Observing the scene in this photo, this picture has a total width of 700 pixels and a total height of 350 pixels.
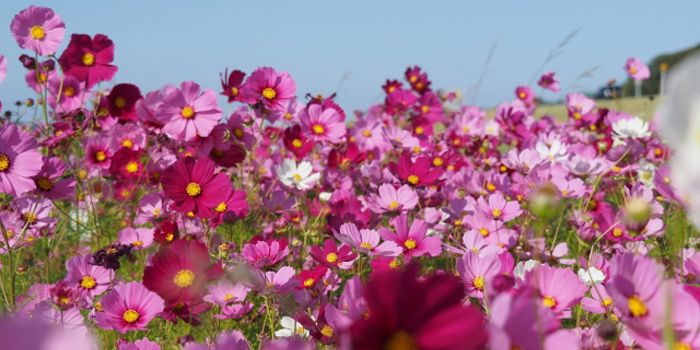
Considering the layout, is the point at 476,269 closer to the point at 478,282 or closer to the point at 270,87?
the point at 478,282

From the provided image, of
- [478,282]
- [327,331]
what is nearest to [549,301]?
[478,282]

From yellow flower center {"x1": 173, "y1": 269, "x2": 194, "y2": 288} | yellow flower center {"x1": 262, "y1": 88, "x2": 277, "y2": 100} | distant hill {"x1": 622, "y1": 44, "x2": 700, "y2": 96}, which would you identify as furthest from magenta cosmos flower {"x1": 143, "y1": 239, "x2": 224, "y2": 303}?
distant hill {"x1": 622, "y1": 44, "x2": 700, "y2": 96}

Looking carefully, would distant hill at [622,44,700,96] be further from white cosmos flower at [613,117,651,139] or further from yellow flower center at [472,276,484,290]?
yellow flower center at [472,276,484,290]

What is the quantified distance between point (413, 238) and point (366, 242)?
143mm

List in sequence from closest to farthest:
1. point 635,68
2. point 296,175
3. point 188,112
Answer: point 188,112, point 296,175, point 635,68

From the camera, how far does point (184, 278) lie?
31.3 inches

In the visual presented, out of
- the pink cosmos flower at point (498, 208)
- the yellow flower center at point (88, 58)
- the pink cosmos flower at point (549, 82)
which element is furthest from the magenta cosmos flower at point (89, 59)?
the pink cosmos flower at point (549, 82)

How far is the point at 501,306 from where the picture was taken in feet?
1.24

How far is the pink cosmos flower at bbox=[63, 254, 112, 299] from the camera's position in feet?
3.86

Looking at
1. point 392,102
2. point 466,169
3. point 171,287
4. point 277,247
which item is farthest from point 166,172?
point 392,102

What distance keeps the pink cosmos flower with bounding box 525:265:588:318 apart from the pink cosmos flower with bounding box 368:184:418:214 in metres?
0.62

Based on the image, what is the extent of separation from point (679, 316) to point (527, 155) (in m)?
1.03

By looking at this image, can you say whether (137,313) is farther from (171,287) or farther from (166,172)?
(166,172)

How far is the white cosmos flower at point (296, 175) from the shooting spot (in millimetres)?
1677
